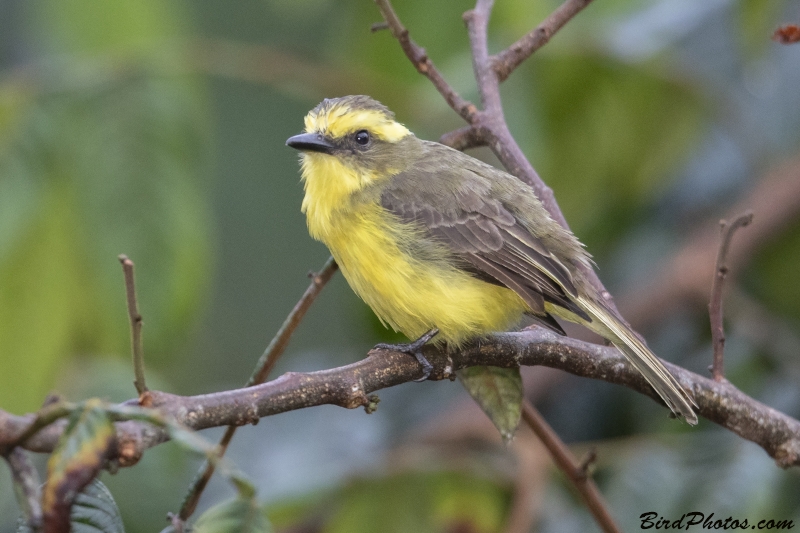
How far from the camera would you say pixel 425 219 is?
312 cm

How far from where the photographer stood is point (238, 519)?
4.86 feet

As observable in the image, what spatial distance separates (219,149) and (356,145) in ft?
16.6

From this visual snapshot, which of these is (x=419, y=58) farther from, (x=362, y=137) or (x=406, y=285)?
(x=406, y=285)

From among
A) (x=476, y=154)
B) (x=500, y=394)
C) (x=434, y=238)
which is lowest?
(x=500, y=394)

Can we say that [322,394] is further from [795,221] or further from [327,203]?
[795,221]

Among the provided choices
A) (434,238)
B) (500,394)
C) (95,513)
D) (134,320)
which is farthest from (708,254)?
(95,513)

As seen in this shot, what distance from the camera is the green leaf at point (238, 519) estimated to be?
1478 millimetres

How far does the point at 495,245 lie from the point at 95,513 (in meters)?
1.69

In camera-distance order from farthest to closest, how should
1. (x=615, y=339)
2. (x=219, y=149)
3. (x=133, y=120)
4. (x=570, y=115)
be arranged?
(x=219, y=149) → (x=570, y=115) → (x=133, y=120) → (x=615, y=339)

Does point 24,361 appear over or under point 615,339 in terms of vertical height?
over

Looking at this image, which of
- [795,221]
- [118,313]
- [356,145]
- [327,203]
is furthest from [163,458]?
[795,221]

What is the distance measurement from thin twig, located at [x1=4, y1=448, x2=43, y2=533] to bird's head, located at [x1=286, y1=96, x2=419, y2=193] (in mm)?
1935

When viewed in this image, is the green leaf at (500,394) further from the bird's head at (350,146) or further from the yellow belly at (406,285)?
the bird's head at (350,146)

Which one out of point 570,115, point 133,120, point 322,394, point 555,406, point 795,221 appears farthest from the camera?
point 555,406
